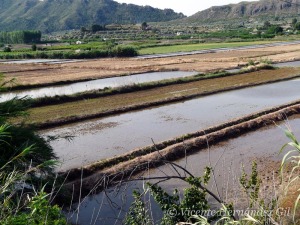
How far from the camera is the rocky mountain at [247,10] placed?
538ft

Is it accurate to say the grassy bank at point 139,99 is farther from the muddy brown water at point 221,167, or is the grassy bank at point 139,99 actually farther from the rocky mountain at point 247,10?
the rocky mountain at point 247,10

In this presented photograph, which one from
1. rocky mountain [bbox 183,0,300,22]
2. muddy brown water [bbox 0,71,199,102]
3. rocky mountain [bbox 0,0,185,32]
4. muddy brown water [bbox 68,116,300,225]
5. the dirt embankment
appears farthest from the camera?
rocky mountain [bbox 0,0,185,32]

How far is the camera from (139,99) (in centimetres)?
1909

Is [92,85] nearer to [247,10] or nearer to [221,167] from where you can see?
[221,167]

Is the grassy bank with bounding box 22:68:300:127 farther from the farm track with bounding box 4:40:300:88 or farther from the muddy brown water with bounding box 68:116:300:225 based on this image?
the muddy brown water with bounding box 68:116:300:225

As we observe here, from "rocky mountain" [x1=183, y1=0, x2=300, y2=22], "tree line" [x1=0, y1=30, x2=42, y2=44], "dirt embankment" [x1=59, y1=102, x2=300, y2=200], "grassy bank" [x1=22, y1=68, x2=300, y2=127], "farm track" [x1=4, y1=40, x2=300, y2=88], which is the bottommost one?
"dirt embankment" [x1=59, y1=102, x2=300, y2=200]

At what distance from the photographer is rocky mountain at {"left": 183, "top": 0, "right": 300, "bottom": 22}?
164 m

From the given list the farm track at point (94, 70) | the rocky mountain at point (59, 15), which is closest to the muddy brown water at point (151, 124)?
the farm track at point (94, 70)

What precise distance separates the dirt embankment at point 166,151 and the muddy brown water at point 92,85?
10.2 meters

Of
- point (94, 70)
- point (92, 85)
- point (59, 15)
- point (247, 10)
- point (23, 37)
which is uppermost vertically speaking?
point (59, 15)

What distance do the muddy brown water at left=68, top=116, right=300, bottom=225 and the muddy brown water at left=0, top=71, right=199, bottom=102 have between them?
11511 mm

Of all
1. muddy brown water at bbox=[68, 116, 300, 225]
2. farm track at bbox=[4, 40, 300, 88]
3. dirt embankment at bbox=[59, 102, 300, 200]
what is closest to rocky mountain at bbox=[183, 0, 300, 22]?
farm track at bbox=[4, 40, 300, 88]

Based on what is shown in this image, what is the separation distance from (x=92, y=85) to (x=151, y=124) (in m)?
10.7

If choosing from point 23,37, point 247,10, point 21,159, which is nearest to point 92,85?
point 21,159
